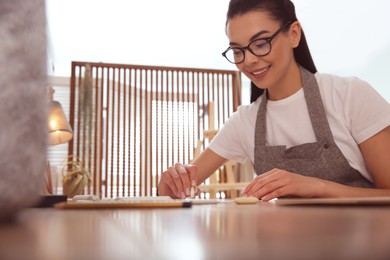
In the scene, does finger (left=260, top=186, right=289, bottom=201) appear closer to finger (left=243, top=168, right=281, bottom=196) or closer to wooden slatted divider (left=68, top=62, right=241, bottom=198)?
finger (left=243, top=168, right=281, bottom=196)

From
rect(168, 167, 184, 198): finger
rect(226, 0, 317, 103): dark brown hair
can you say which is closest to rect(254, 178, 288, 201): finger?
rect(168, 167, 184, 198): finger

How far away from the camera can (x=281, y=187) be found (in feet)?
3.16

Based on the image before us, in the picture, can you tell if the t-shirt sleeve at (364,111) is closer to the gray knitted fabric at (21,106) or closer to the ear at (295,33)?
the ear at (295,33)

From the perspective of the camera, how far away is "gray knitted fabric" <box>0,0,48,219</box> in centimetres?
19

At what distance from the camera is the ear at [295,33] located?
1440 mm

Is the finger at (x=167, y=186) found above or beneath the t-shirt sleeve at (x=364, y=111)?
beneath

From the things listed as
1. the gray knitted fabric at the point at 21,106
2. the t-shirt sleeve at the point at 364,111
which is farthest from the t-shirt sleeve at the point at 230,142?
the gray knitted fabric at the point at 21,106

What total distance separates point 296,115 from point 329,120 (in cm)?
12

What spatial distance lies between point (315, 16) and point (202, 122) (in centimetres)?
211

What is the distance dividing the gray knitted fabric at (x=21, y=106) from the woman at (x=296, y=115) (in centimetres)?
→ 103

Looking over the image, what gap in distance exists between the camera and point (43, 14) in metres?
0.26

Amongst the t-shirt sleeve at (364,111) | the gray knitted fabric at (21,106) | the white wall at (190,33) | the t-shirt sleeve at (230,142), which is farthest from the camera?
the white wall at (190,33)

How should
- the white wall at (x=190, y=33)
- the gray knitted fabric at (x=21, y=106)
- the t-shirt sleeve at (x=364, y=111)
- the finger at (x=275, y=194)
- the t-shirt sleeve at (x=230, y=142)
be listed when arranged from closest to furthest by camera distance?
the gray knitted fabric at (x=21, y=106)
the finger at (x=275, y=194)
the t-shirt sleeve at (x=364, y=111)
the t-shirt sleeve at (x=230, y=142)
the white wall at (x=190, y=33)

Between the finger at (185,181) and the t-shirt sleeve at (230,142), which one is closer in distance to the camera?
the finger at (185,181)
